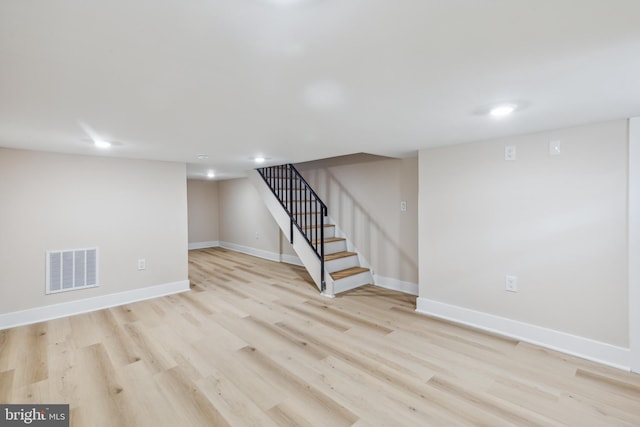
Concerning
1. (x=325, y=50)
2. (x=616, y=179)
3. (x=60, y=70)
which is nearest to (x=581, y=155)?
(x=616, y=179)

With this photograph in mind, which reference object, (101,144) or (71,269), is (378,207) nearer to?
(101,144)

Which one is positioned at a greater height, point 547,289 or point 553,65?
point 553,65

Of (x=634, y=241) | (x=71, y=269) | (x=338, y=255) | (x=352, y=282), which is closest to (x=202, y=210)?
(x=71, y=269)

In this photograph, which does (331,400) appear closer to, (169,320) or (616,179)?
(169,320)

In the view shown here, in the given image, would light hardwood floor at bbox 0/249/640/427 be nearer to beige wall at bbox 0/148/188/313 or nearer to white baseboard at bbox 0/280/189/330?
white baseboard at bbox 0/280/189/330

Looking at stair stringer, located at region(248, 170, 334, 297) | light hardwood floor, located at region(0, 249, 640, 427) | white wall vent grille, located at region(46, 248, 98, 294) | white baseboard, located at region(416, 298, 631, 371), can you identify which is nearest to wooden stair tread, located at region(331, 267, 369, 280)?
stair stringer, located at region(248, 170, 334, 297)

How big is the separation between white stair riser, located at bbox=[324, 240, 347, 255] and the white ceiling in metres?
2.62

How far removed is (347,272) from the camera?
457 centimetres

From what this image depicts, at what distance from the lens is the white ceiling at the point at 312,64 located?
101cm

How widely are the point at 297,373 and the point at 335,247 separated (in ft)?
9.17

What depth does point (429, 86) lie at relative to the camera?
165 centimetres

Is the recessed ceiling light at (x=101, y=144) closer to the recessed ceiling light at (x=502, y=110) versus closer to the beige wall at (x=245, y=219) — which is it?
the recessed ceiling light at (x=502, y=110)

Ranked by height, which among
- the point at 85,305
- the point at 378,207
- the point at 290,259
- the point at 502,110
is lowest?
the point at 85,305

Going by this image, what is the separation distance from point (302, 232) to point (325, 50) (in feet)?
11.7
